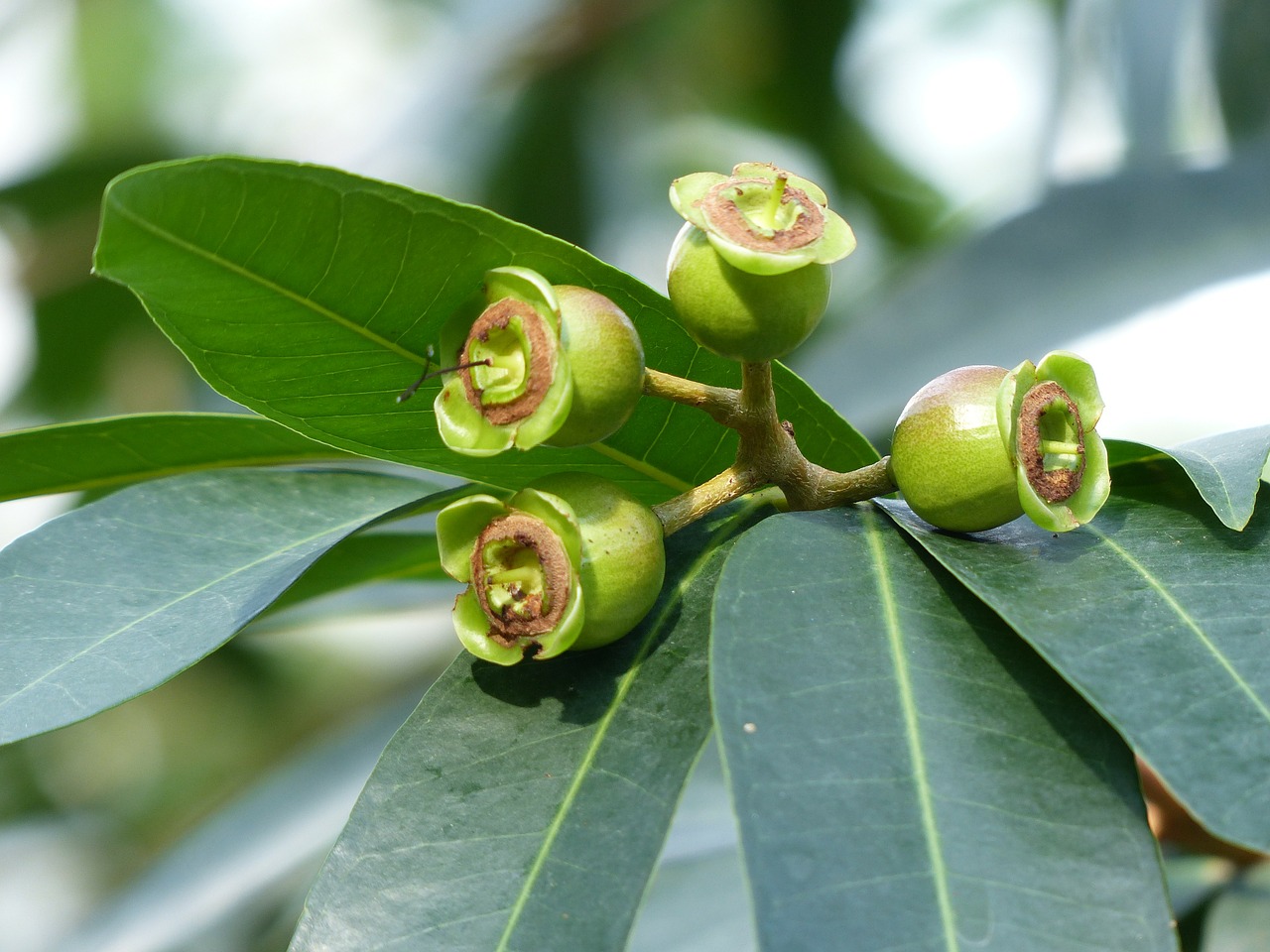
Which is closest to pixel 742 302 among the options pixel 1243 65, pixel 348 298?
pixel 348 298

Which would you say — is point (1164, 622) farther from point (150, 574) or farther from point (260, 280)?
point (150, 574)

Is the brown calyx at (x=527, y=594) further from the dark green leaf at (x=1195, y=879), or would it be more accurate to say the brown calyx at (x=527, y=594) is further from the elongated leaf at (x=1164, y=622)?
the dark green leaf at (x=1195, y=879)

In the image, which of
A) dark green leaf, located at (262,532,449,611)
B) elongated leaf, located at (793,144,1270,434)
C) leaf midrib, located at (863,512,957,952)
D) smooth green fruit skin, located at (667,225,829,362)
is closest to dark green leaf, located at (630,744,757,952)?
dark green leaf, located at (262,532,449,611)

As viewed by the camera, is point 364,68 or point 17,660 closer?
point 17,660

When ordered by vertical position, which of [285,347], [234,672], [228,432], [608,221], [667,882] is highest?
[285,347]

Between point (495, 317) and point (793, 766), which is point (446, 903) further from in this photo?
point (495, 317)

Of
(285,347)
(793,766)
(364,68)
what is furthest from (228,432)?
(364,68)

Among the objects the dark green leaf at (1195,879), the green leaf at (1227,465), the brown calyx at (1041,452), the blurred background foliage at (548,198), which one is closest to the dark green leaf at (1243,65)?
the blurred background foliage at (548,198)

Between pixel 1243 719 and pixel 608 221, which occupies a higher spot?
pixel 1243 719
